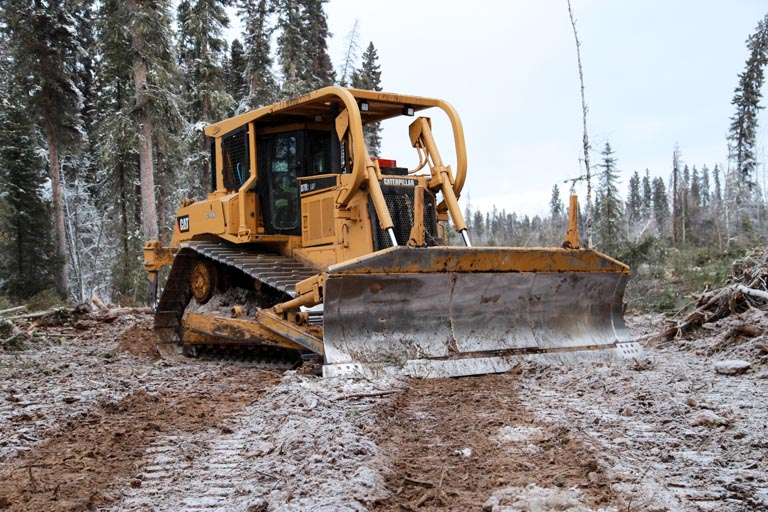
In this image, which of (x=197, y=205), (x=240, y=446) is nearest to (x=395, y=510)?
(x=240, y=446)

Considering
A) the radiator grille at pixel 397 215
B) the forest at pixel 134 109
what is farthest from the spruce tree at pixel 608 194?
the radiator grille at pixel 397 215

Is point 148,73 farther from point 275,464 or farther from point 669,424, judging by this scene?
point 669,424

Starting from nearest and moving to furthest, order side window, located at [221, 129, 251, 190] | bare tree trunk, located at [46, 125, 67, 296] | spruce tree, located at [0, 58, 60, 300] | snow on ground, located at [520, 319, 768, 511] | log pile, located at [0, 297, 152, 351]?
1. snow on ground, located at [520, 319, 768, 511]
2. side window, located at [221, 129, 251, 190]
3. log pile, located at [0, 297, 152, 351]
4. spruce tree, located at [0, 58, 60, 300]
5. bare tree trunk, located at [46, 125, 67, 296]

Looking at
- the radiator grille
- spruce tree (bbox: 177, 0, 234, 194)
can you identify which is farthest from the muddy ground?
spruce tree (bbox: 177, 0, 234, 194)

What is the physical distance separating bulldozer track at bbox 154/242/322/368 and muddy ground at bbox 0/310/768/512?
944 millimetres

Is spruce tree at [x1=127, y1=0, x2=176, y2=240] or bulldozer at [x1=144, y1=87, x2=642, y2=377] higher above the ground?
spruce tree at [x1=127, y1=0, x2=176, y2=240]

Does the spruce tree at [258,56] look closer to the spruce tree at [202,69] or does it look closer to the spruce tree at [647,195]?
the spruce tree at [202,69]

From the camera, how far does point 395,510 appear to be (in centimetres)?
302

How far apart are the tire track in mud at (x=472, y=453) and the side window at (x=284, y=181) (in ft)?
12.2

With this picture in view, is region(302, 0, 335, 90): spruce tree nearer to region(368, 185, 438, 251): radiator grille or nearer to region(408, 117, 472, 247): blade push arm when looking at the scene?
region(408, 117, 472, 247): blade push arm

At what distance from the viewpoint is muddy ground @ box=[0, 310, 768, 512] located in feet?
10.4

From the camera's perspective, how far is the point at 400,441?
13.6ft

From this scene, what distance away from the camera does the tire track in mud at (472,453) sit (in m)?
3.17

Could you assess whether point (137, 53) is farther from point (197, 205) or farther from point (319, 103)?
point (319, 103)
